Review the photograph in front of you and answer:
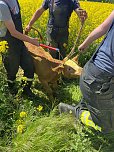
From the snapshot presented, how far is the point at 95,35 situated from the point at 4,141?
A: 1.36 meters

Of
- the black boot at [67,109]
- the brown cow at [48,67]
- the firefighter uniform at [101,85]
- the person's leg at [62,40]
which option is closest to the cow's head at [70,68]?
A: the brown cow at [48,67]

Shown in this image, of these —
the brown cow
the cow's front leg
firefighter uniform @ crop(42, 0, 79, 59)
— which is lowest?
the cow's front leg

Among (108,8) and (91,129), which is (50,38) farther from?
(108,8)

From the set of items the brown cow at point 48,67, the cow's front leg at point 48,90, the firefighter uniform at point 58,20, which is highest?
the firefighter uniform at point 58,20

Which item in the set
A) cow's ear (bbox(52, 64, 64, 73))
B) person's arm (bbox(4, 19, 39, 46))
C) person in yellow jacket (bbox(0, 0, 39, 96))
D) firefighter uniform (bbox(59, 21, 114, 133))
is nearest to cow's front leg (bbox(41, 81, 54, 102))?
person in yellow jacket (bbox(0, 0, 39, 96))

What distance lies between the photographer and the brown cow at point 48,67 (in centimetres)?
421

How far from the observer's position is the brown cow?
421 cm

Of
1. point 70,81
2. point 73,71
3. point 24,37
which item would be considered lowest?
point 70,81

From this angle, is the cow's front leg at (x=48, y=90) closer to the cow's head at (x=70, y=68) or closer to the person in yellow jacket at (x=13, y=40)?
the person in yellow jacket at (x=13, y=40)

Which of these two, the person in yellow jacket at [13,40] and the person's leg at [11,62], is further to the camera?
the person's leg at [11,62]

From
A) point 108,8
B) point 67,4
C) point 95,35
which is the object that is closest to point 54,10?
point 67,4

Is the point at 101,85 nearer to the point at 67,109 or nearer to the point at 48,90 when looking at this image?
the point at 67,109

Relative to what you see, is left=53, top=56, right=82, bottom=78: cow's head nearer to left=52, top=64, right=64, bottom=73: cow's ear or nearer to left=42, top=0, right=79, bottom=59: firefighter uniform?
left=52, top=64, right=64, bottom=73: cow's ear

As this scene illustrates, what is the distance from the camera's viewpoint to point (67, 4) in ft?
16.8
